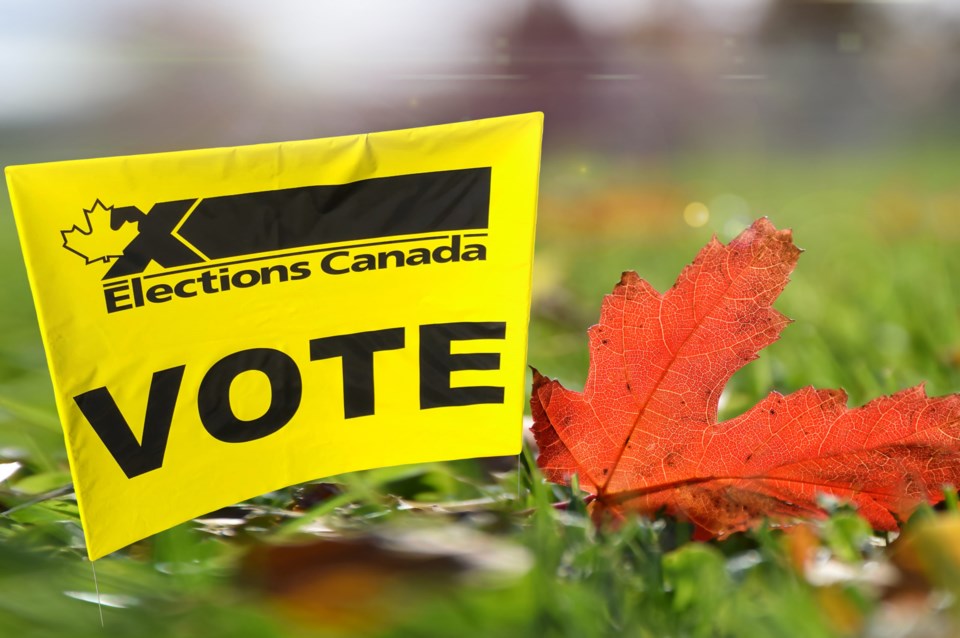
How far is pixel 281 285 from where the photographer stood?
0.75 meters

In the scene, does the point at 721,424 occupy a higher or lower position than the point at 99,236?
lower

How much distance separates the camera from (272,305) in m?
0.75

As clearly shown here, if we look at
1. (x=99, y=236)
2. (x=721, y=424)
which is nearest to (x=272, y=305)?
(x=99, y=236)

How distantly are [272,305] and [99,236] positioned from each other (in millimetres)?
147

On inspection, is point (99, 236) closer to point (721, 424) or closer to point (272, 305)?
point (272, 305)

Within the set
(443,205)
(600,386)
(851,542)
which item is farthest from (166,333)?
(851,542)

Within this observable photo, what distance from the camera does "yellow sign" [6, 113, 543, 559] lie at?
0.68 m

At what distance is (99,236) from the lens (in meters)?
0.68

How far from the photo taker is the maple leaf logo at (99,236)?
67 cm

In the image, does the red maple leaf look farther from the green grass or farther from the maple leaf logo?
the maple leaf logo

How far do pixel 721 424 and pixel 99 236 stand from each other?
21.2 inches

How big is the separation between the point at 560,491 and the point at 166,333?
414 mm

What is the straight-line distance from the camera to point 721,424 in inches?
30.7

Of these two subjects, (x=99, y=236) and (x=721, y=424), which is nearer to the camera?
(x=99, y=236)
